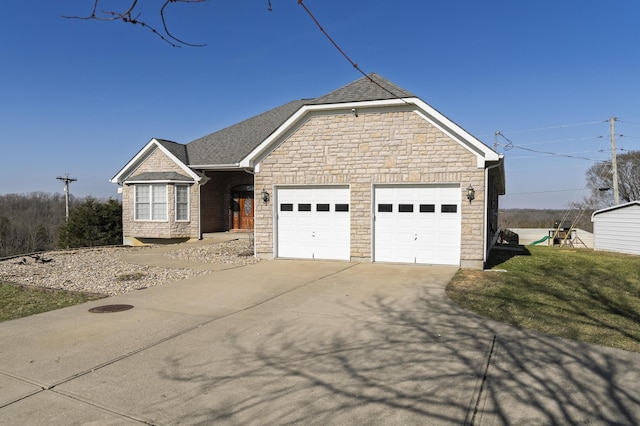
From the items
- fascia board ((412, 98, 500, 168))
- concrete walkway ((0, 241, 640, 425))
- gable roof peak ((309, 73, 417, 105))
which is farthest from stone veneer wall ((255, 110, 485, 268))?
concrete walkway ((0, 241, 640, 425))

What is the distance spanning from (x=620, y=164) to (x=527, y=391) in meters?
56.7

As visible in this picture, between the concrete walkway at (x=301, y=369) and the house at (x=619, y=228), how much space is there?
18.3 metres

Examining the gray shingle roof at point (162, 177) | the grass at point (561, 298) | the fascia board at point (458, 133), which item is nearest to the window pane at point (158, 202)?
the gray shingle roof at point (162, 177)

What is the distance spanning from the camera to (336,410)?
3.71 m

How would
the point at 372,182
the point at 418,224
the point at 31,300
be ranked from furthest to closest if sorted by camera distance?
the point at 372,182 → the point at 418,224 → the point at 31,300

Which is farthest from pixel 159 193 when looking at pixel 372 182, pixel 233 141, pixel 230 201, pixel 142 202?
pixel 372 182

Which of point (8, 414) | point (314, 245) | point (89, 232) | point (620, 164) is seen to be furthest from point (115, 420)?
point (620, 164)

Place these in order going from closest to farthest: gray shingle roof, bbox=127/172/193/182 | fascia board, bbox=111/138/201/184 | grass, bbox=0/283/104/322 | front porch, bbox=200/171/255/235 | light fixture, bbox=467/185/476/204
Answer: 1. grass, bbox=0/283/104/322
2. light fixture, bbox=467/185/476/204
3. gray shingle roof, bbox=127/172/193/182
4. fascia board, bbox=111/138/201/184
5. front porch, bbox=200/171/255/235

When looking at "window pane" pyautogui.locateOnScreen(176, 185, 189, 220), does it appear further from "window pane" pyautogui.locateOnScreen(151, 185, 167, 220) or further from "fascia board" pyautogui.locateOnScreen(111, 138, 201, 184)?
"fascia board" pyautogui.locateOnScreen(111, 138, 201, 184)

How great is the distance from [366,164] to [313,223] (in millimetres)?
2559

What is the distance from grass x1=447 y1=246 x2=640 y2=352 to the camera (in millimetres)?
6164

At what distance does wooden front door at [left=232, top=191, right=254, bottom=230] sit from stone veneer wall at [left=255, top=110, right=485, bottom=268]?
28.8ft

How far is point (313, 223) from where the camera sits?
13453 mm

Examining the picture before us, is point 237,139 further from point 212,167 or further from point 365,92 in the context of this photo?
point 365,92
